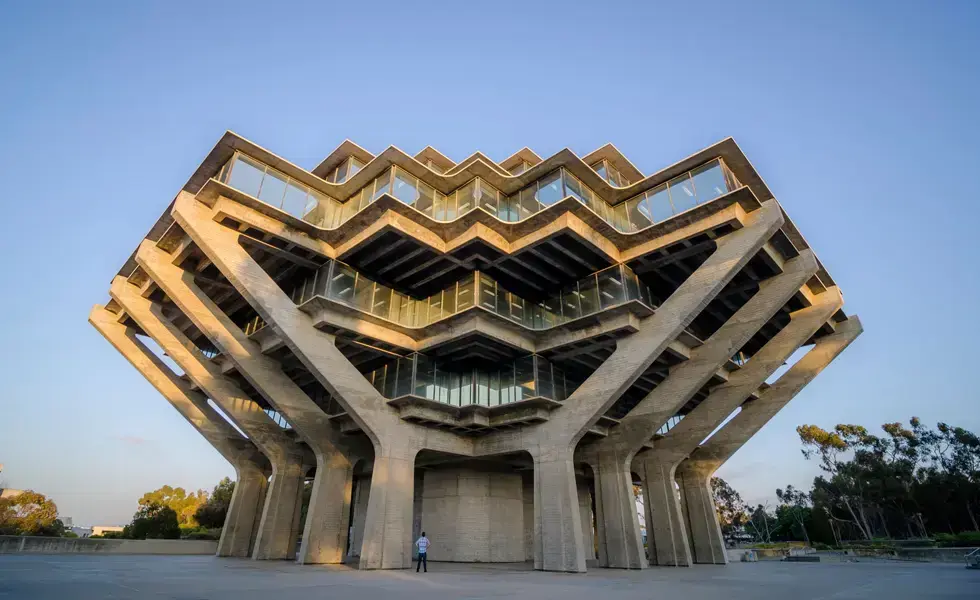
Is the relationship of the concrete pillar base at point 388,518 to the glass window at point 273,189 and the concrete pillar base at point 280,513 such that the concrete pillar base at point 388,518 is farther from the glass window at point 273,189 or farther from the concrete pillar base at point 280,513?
the glass window at point 273,189

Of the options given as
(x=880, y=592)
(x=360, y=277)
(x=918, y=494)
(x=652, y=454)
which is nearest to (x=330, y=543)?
(x=360, y=277)

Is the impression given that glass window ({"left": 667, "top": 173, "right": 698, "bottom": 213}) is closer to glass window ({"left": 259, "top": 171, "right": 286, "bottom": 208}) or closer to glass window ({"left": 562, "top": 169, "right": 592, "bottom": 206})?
glass window ({"left": 562, "top": 169, "right": 592, "bottom": 206})

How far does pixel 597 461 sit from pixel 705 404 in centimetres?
646

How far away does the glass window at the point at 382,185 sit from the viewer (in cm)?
2009

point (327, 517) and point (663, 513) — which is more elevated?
point (663, 513)

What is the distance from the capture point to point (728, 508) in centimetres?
8019

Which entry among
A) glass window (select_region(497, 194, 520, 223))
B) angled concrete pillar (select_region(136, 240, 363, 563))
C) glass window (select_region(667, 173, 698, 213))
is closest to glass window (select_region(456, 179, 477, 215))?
glass window (select_region(497, 194, 520, 223))

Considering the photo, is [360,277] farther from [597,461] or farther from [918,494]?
[918,494]

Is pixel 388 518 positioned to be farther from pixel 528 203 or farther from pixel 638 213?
pixel 638 213

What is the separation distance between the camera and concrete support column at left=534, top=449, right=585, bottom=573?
18.2 meters

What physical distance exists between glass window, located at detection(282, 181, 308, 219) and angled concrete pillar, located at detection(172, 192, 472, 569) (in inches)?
87.6

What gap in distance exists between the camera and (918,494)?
48312mm

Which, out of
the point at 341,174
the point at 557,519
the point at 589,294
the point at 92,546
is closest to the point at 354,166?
the point at 341,174

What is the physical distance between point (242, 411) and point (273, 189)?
11.2 meters
